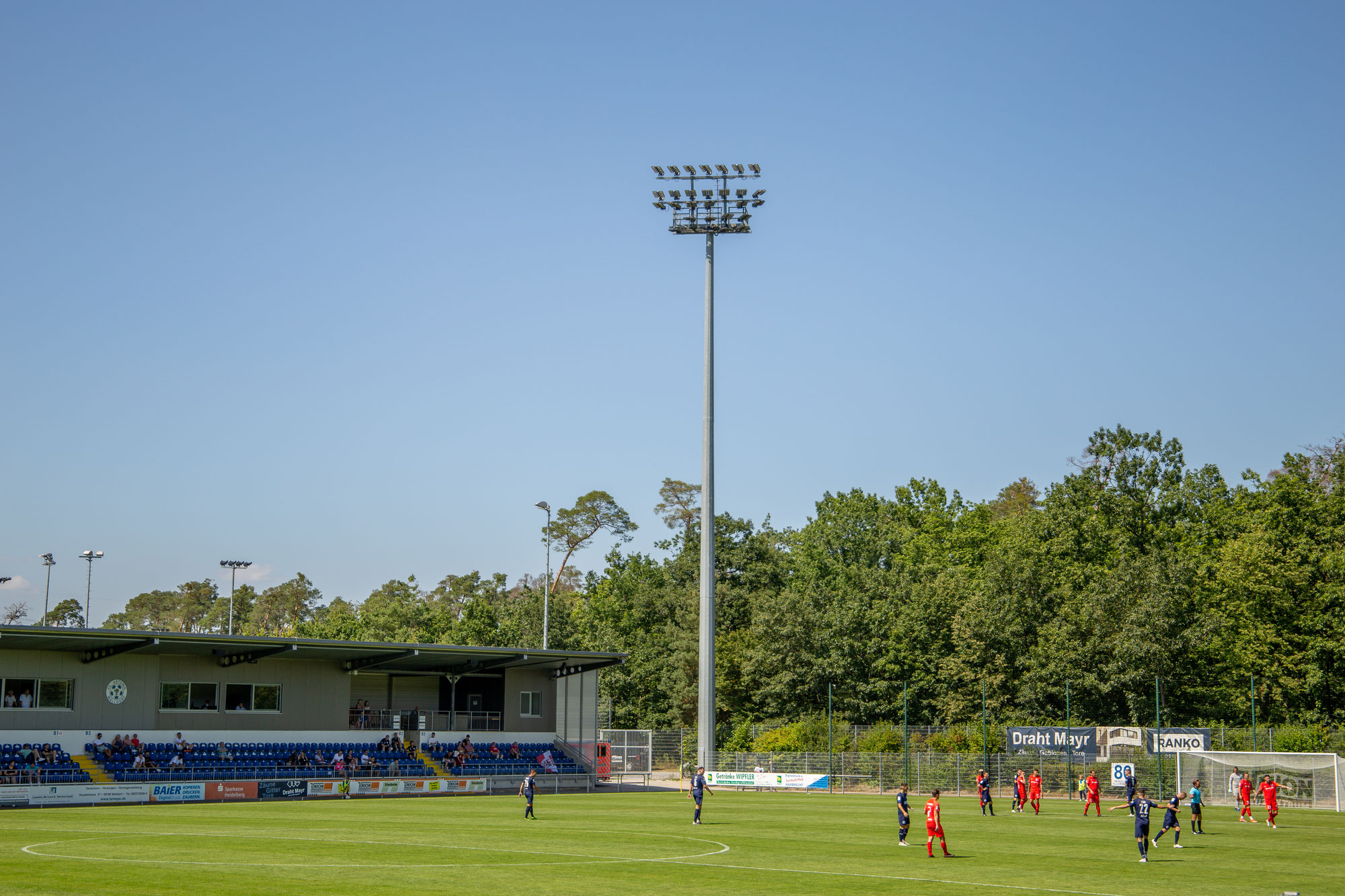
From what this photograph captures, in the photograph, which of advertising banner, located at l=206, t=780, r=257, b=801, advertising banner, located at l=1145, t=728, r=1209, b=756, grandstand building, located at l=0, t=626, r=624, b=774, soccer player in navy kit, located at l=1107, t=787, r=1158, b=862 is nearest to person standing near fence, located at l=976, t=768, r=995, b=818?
advertising banner, located at l=1145, t=728, r=1209, b=756

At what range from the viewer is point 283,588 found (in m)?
179

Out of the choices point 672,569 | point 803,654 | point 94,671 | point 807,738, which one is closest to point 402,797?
point 94,671

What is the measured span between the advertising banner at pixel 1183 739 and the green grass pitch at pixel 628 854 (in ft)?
19.9

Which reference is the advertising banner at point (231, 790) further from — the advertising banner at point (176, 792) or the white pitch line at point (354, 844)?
the white pitch line at point (354, 844)

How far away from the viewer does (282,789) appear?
51.6 metres

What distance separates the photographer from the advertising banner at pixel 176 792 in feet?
159

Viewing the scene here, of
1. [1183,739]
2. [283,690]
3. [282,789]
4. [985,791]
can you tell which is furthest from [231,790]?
[1183,739]

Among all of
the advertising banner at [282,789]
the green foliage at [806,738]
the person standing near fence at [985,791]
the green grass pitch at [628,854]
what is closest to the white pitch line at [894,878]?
the green grass pitch at [628,854]

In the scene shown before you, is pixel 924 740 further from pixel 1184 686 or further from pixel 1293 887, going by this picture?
pixel 1293 887

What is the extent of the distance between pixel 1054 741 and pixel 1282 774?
35.2 ft

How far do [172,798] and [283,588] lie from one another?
135208mm

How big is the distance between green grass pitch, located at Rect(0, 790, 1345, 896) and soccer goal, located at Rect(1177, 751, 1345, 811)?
1.98m

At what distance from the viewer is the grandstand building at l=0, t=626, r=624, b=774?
174ft

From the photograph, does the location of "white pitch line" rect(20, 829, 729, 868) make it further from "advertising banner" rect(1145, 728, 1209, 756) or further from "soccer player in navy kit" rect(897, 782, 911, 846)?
"advertising banner" rect(1145, 728, 1209, 756)
